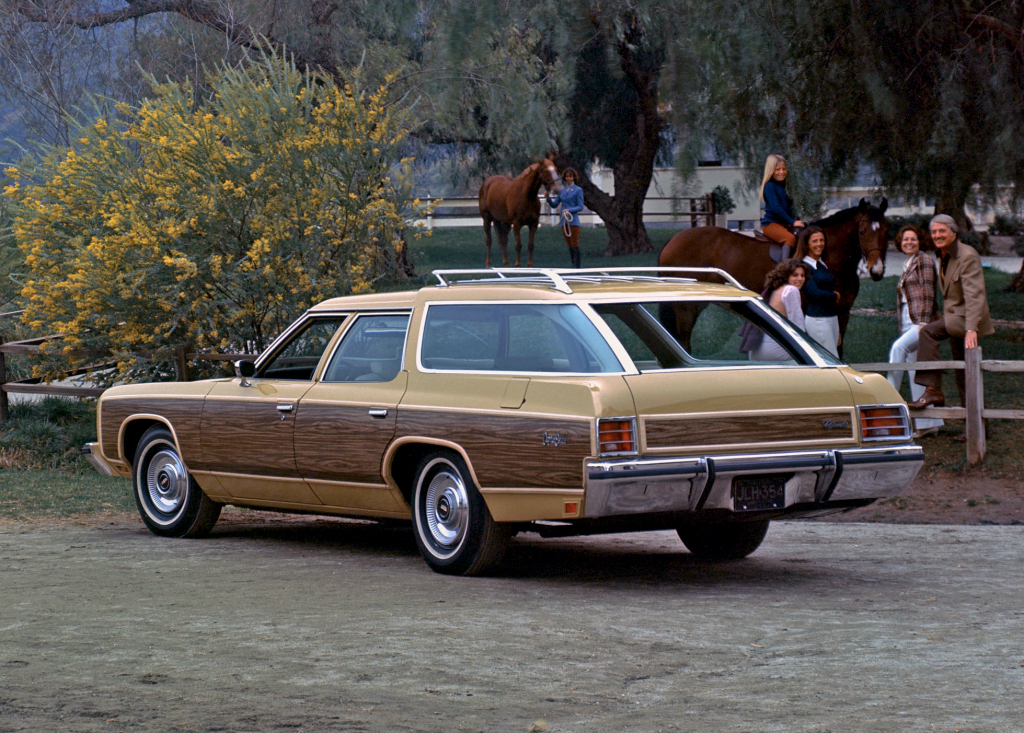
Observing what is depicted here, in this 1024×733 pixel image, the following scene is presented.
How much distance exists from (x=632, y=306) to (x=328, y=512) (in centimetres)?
A: 228

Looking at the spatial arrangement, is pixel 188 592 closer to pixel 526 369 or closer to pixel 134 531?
pixel 526 369

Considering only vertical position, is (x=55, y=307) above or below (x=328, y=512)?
above

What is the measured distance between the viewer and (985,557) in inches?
367

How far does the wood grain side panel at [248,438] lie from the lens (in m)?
9.33

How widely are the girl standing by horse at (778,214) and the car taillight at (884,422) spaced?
5.97 meters

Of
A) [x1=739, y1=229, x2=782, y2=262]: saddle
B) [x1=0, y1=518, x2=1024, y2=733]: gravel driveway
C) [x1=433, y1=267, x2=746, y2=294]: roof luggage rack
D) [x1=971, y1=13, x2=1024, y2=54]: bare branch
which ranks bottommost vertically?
[x1=0, y1=518, x2=1024, y2=733]: gravel driveway

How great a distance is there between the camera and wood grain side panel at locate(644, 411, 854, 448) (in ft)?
25.1

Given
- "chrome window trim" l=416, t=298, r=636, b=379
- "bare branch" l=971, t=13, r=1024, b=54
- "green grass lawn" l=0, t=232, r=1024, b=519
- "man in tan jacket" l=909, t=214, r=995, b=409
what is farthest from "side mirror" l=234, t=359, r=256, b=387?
"bare branch" l=971, t=13, r=1024, b=54

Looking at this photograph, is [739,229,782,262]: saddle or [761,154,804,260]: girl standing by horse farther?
[739,229,782,262]: saddle

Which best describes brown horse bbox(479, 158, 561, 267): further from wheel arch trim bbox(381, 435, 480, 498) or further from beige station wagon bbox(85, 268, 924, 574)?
wheel arch trim bbox(381, 435, 480, 498)

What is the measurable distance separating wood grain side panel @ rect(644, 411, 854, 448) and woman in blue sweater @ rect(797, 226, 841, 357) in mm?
6258

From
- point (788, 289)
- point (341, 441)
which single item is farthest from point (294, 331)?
point (788, 289)

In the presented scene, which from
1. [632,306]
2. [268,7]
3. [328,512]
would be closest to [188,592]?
[328,512]

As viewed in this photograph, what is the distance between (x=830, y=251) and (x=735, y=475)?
350 inches
